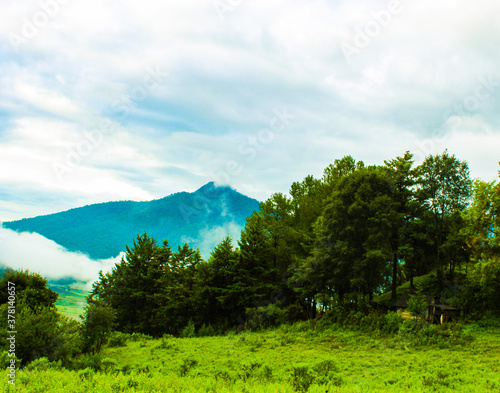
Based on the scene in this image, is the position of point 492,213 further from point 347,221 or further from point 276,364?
point 276,364

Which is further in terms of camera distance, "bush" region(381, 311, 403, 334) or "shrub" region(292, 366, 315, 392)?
"bush" region(381, 311, 403, 334)

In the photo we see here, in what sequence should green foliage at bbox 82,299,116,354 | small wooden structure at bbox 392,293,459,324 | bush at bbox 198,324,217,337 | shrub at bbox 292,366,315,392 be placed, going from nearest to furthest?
shrub at bbox 292,366,315,392
green foliage at bbox 82,299,116,354
small wooden structure at bbox 392,293,459,324
bush at bbox 198,324,217,337

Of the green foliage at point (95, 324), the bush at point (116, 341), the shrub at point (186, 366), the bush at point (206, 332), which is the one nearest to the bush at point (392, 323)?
the shrub at point (186, 366)

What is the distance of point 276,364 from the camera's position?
16.2 m

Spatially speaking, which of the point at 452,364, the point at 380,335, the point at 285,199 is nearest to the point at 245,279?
the point at 285,199

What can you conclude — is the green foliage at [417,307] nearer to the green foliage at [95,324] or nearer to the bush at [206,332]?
the bush at [206,332]

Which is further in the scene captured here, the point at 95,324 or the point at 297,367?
the point at 95,324

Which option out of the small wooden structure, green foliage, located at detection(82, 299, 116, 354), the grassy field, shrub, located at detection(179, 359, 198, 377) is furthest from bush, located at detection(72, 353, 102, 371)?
the small wooden structure

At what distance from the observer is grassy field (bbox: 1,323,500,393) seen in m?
9.71

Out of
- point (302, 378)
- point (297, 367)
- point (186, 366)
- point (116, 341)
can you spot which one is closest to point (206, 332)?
point (116, 341)

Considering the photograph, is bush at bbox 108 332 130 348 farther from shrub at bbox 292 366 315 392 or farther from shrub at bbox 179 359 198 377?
shrub at bbox 292 366 315 392

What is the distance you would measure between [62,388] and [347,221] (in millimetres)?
26415

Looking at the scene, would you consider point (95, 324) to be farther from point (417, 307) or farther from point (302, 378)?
point (417, 307)

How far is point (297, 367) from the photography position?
13375mm
